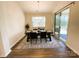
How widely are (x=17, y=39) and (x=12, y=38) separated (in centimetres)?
17

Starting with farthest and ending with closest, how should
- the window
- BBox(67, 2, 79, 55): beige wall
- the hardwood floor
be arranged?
the window, BBox(67, 2, 79, 55): beige wall, the hardwood floor

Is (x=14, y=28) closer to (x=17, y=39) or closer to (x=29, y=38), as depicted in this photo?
(x=17, y=39)

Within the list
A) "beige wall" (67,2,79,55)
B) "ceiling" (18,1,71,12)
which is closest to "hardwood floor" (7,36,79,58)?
"beige wall" (67,2,79,55)

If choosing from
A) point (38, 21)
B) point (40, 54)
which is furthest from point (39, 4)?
point (40, 54)

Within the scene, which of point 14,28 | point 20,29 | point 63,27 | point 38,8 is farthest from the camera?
point 63,27

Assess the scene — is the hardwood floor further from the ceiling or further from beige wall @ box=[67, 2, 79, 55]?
the ceiling

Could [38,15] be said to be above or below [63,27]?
above

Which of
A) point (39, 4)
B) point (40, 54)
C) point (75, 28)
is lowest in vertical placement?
point (40, 54)

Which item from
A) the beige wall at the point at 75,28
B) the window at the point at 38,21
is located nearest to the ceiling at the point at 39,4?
the window at the point at 38,21

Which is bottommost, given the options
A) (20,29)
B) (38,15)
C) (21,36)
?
(21,36)

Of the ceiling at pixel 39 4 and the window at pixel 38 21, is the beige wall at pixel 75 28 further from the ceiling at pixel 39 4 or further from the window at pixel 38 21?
the window at pixel 38 21

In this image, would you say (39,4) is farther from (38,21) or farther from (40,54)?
(40,54)

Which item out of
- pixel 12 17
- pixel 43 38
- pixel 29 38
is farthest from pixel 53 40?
pixel 12 17

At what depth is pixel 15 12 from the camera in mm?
2803
